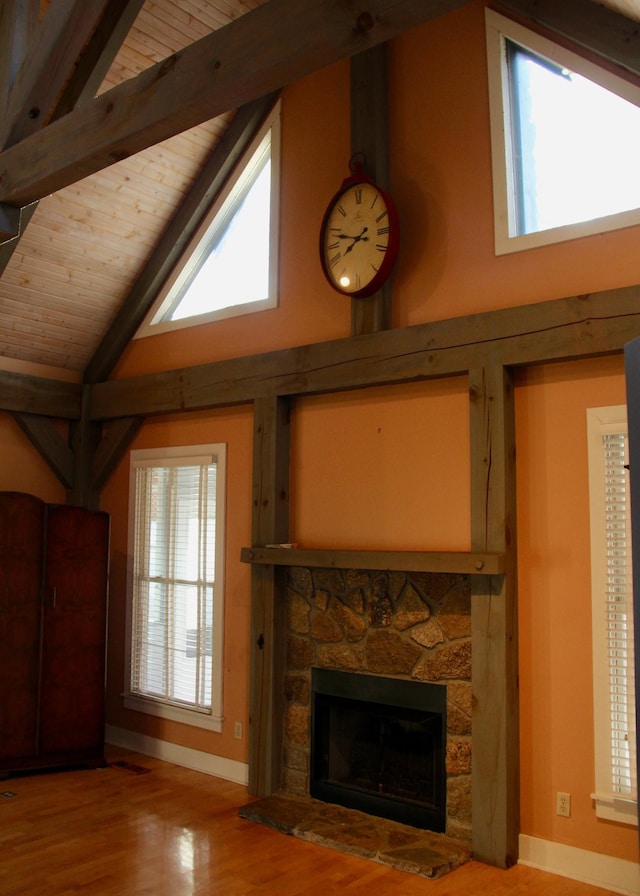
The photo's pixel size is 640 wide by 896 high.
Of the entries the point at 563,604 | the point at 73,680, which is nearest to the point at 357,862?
the point at 563,604

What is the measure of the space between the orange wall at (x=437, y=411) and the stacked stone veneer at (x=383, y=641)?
238 millimetres

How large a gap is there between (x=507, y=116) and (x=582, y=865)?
3.55 metres

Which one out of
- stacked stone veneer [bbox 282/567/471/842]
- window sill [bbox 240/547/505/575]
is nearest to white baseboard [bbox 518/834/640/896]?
stacked stone veneer [bbox 282/567/471/842]

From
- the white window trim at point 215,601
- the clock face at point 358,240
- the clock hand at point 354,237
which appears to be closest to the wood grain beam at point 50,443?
the white window trim at point 215,601

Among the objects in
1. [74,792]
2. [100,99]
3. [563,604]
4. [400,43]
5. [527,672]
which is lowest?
[74,792]

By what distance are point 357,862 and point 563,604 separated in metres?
Answer: 1.52

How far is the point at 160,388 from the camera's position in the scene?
17.8ft

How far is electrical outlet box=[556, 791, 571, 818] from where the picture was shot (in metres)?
3.48

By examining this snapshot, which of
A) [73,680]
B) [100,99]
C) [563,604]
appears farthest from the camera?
[73,680]

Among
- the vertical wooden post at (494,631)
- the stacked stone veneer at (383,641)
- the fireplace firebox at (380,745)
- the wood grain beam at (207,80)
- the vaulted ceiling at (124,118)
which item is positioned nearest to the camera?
the wood grain beam at (207,80)

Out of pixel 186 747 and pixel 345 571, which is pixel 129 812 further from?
pixel 345 571

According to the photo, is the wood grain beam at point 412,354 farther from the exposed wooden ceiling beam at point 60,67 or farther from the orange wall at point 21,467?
the exposed wooden ceiling beam at point 60,67

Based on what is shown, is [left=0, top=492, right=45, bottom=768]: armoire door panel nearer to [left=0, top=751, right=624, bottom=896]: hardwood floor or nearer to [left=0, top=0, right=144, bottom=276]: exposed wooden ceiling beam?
[left=0, top=751, right=624, bottom=896]: hardwood floor

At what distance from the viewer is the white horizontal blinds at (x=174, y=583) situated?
5.15 meters
